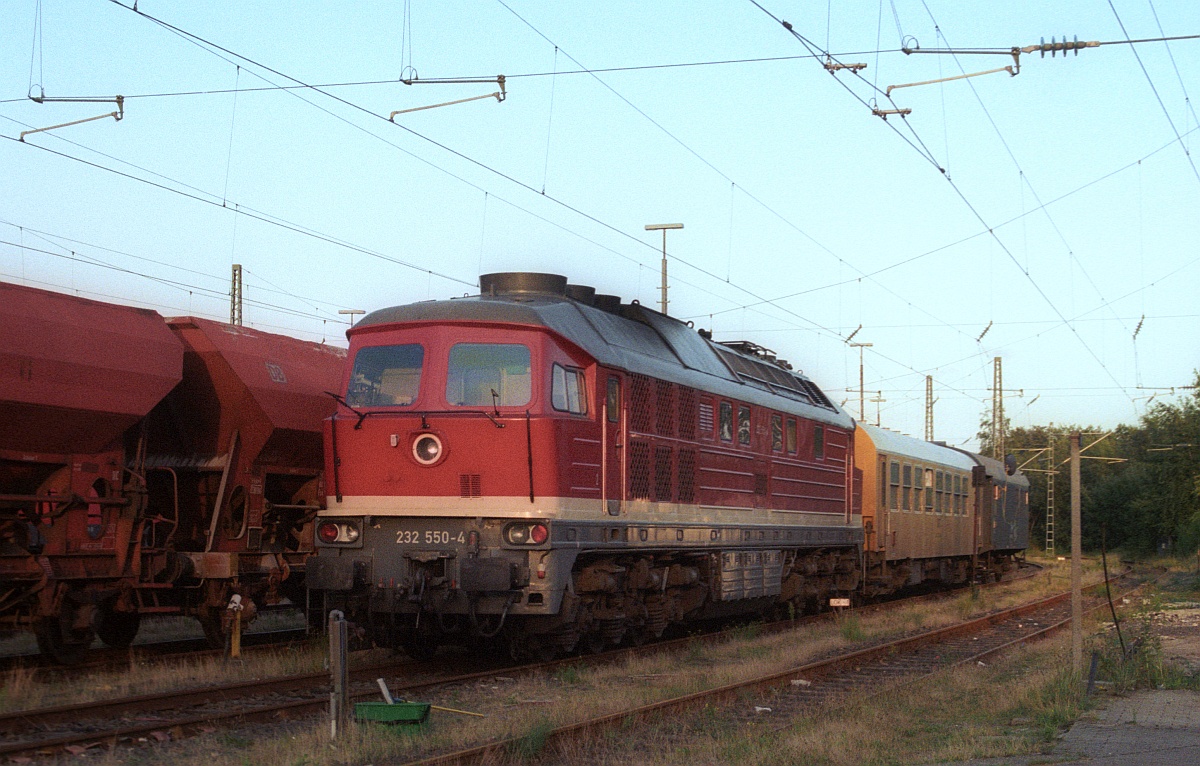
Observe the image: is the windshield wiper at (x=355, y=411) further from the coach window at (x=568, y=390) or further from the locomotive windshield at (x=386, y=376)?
the coach window at (x=568, y=390)

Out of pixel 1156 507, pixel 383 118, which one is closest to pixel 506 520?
pixel 383 118

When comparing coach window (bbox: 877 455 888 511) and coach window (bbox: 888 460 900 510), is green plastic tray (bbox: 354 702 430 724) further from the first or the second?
coach window (bbox: 888 460 900 510)

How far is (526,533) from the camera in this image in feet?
41.2

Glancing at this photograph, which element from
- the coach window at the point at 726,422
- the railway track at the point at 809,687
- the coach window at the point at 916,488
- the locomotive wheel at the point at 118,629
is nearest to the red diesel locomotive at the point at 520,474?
the coach window at the point at 726,422

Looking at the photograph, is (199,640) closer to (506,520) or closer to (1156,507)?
(506,520)

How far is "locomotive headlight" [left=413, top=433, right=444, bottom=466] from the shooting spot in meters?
12.9

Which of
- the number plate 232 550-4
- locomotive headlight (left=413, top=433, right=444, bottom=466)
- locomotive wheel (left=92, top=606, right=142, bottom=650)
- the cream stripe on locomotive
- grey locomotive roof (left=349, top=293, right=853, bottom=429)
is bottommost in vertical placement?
locomotive wheel (left=92, top=606, right=142, bottom=650)

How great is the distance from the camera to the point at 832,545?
21812 millimetres

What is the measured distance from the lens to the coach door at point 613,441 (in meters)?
13.7

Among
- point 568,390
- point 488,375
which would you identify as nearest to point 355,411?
point 488,375

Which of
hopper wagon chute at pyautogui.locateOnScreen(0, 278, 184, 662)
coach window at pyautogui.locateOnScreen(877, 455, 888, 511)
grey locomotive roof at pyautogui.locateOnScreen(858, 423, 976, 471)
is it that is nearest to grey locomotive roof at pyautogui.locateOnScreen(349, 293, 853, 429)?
hopper wagon chute at pyautogui.locateOnScreen(0, 278, 184, 662)

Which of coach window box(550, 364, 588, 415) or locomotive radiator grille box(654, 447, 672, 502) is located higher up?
coach window box(550, 364, 588, 415)

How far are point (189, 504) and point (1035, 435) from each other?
87.4 meters

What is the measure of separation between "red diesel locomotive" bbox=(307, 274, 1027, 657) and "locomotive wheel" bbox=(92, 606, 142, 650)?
3.25 m
